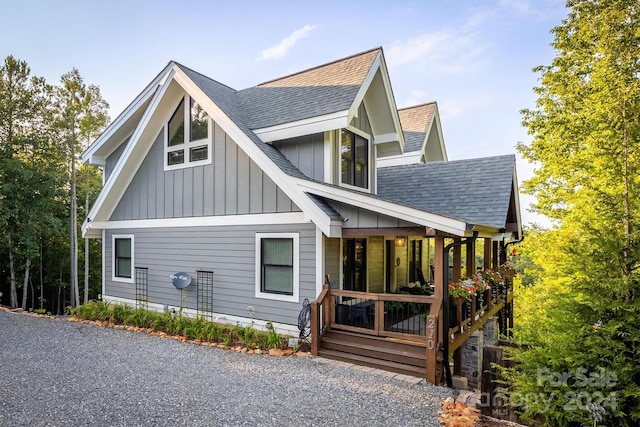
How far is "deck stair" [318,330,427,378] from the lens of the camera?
570 cm

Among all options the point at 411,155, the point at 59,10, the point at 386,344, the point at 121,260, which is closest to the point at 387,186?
the point at 411,155

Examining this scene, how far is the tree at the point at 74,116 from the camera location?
1686 centimetres

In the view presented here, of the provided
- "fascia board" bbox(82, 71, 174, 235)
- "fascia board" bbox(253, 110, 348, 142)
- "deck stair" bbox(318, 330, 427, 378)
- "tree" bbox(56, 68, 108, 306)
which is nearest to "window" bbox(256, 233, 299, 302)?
"deck stair" bbox(318, 330, 427, 378)

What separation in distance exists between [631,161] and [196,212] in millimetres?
8552

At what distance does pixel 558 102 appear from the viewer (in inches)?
547

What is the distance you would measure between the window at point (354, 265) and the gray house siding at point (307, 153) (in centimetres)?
179

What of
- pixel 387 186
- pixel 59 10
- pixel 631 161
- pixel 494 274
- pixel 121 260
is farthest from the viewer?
pixel 59 10

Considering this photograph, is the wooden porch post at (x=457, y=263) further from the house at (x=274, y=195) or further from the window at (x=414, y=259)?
the window at (x=414, y=259)

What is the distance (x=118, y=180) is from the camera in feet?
34.4

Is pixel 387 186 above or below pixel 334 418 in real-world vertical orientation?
above

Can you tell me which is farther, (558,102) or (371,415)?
(558,102)

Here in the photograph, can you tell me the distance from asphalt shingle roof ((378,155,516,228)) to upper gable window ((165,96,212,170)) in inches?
195

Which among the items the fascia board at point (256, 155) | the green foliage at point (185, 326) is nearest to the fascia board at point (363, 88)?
the fascia board at point (256, 155)

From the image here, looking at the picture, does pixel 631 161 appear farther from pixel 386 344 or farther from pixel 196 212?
pixel 196 212
